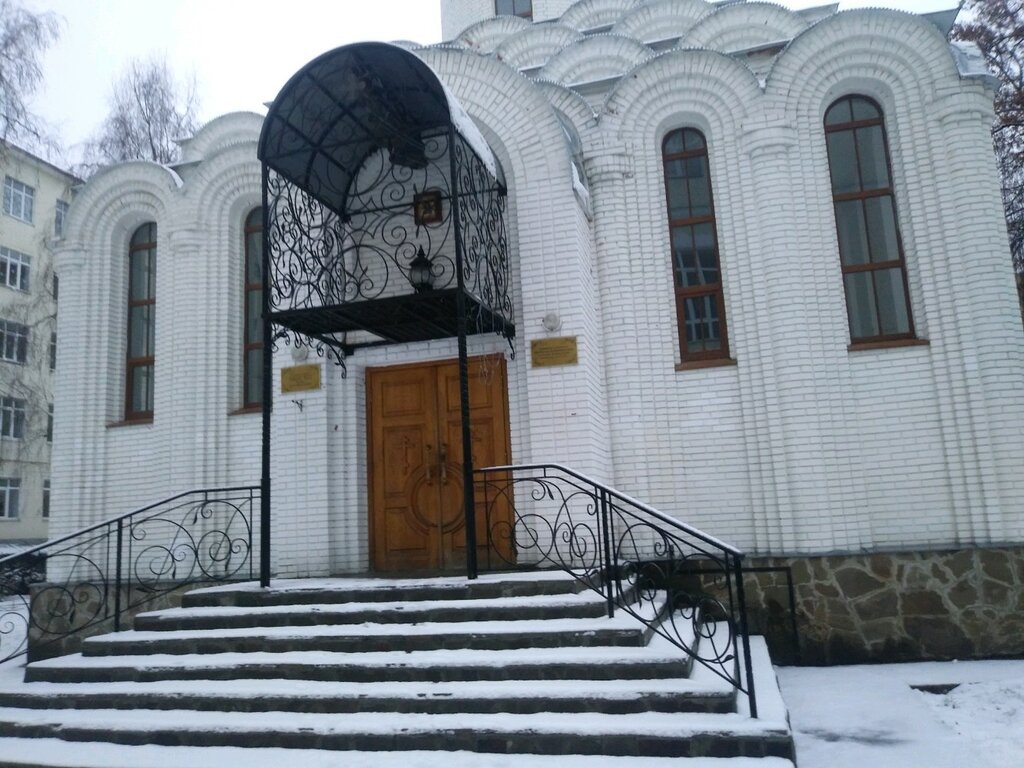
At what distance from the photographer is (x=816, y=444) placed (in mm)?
6902

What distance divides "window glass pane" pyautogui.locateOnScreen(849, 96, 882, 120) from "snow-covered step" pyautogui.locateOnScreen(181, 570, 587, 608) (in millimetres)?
5229

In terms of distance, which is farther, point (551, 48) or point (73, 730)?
point (551, 48)

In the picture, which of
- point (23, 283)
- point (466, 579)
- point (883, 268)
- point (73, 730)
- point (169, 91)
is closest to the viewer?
point (73, 730)

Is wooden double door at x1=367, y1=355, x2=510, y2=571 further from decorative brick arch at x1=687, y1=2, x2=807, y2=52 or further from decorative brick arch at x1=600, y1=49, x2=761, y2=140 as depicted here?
decorative brick arch at x1=687, y1=2, x2=807, y2=52

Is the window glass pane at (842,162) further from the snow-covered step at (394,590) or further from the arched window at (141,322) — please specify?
Answer: the arched window at (141,322)

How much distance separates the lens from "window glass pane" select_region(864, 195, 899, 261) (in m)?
7.37

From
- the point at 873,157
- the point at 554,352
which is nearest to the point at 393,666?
the point at 554,352

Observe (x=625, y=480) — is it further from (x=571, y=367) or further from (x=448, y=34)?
(x=448, y=34)

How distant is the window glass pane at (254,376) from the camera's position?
8492 mm

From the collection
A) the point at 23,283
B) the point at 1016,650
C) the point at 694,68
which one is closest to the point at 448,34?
A: the point at 694,68

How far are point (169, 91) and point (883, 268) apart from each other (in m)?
16.5

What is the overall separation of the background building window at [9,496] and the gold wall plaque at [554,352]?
23148 mm

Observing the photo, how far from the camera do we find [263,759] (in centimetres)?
430

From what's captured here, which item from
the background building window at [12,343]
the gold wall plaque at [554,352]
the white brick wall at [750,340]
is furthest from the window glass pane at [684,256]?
the background building window at [12,343]
